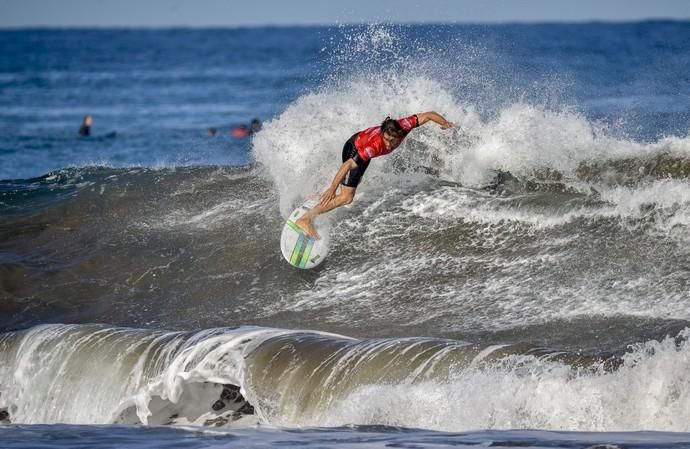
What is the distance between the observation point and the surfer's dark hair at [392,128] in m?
11.3

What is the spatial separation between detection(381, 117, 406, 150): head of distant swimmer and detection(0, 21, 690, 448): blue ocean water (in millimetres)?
1152

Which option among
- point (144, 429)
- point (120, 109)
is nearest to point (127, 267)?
point (144, 429)

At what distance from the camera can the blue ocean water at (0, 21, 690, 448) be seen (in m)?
7.54

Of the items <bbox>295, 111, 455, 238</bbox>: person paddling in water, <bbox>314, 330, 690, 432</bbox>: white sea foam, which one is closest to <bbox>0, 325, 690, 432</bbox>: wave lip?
<bbox>314, 330, 690, 432</bbox>: white sea foam

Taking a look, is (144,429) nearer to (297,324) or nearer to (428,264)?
(297,324)

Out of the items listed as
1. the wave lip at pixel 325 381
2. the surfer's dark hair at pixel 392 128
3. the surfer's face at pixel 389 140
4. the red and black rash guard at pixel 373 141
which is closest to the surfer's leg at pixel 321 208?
the red and black rash guard at pixel 373 141

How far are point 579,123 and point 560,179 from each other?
947mm

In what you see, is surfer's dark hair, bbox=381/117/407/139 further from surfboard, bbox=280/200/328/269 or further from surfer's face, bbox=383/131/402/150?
surfboard, bbox=280/200/328/269

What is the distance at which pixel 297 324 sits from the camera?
10.4 m

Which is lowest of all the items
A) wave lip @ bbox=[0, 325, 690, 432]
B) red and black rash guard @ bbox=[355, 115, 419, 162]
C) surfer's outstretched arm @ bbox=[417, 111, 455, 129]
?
wave lip @ bbox=[0, 325, 690, 432]

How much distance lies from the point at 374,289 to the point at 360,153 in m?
1.41

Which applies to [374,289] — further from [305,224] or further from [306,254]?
[305,224]

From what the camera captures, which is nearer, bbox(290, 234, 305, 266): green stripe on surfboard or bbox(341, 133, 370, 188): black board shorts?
bbox(341, 133, 370, 188): black board shorts

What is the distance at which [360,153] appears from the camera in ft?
37.4
